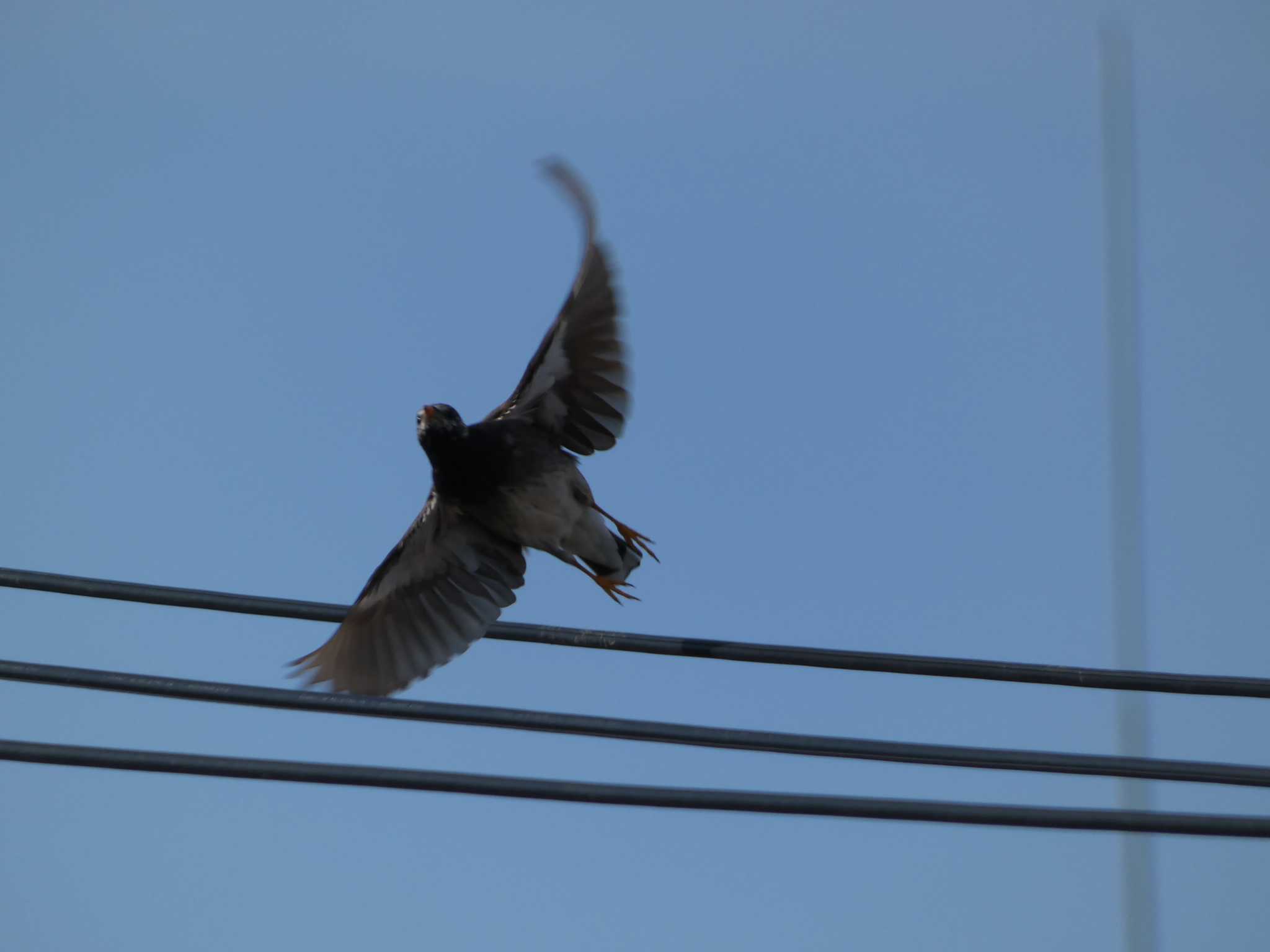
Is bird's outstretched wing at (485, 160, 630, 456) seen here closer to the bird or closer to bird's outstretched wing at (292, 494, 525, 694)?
the bird

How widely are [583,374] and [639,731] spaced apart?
3085mm

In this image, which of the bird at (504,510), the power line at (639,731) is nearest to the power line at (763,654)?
the power line at (639,731)

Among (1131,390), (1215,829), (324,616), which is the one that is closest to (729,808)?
(1215,829)

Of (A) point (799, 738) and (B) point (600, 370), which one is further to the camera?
(B) point (600, 370)

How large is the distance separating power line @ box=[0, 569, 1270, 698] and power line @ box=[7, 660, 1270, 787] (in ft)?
0.94

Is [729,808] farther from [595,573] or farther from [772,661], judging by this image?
[595,573]

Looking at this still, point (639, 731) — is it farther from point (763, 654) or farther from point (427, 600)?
point (427, 600)

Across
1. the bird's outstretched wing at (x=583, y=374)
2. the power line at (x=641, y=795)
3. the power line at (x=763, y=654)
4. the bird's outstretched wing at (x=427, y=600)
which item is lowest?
the power line at (x=641, y=795)

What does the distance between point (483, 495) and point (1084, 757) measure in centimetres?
325

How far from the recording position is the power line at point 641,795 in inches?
135

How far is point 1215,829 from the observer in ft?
11.3

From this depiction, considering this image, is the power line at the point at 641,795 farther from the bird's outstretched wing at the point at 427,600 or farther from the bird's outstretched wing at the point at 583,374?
the bird's outstretched wing at the point at 583,374

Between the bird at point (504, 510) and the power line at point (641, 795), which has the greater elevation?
the bird at point (504, 510)

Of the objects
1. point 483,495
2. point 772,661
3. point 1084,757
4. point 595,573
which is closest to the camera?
point 1084,757
